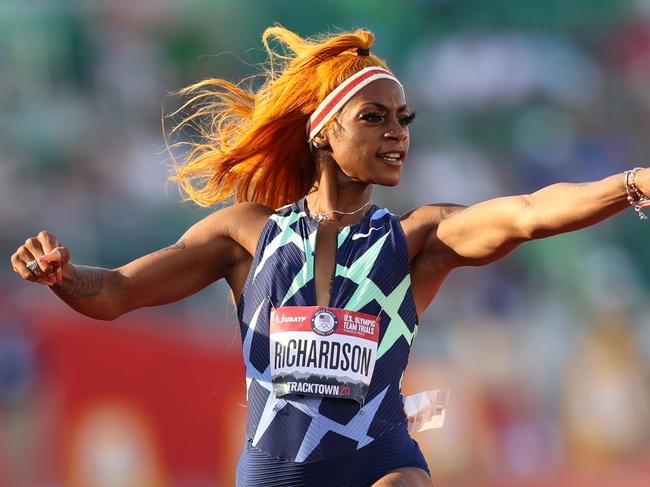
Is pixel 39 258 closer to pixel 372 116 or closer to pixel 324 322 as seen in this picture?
pixel 324 322

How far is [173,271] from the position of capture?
412 centimetres

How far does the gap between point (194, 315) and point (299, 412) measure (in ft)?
14.6

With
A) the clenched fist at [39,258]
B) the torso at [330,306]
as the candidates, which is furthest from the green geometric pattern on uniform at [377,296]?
the clenched fist at [39,258]

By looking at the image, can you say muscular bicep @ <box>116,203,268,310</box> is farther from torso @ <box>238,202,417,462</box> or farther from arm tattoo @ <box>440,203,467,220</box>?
arm tattoo @ <box>440,203,467,220</box>

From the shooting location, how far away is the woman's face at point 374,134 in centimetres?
408

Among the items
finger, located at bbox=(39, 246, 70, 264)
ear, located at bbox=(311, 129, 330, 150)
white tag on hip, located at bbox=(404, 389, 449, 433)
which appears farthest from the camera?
ear, located at bbox=(311, 129, 330, 150)

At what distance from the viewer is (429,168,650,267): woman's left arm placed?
11.0 ft

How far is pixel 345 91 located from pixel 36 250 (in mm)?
1311

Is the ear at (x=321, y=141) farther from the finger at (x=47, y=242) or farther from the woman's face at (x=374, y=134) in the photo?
the finger at (x=47, y=242)

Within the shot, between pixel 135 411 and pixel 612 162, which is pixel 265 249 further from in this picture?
pixel 612 162

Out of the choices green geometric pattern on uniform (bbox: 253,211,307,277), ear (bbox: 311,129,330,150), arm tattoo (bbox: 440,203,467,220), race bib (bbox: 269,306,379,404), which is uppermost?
ear (bbox: 311,129,330,150)

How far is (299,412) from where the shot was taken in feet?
12.3

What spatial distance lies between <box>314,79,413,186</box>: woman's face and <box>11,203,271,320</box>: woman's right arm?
39 cm

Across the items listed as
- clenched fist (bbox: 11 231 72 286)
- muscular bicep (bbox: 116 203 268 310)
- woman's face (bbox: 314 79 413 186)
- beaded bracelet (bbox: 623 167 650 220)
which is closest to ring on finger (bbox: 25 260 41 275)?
clenched fist (bbox: 11 231 72 286)
